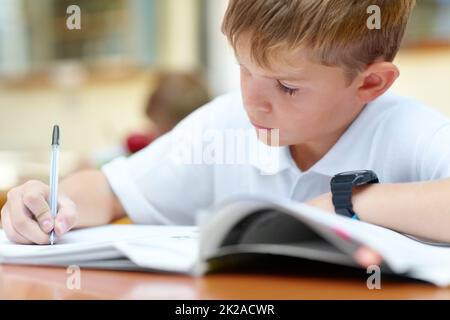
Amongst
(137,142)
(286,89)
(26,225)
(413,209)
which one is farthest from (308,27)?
(137,142)

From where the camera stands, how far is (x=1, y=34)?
3.29 meters

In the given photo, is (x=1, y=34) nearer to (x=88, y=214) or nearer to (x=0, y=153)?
Answer: (x=0, y=153)

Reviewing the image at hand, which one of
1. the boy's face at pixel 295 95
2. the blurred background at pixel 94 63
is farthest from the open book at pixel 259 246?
the blurred background at pixel 94 63

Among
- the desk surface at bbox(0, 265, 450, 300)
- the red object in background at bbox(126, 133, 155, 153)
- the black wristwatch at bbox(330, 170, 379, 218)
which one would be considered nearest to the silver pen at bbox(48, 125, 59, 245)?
the desk surface at bbox(0, 265, 450, 300)

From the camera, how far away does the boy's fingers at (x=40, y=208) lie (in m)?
0.58

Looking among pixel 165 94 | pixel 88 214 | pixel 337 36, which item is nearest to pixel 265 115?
pixel 337 36

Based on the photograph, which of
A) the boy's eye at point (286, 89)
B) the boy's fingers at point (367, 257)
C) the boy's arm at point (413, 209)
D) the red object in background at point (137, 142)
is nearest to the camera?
the boy's fingers at point (367, 257)

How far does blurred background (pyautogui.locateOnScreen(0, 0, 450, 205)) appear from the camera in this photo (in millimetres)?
3111

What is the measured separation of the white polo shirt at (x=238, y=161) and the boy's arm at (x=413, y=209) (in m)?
0.13

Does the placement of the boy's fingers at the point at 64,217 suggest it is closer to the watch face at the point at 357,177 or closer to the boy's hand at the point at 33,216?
the boy's hand at the point at 33,216

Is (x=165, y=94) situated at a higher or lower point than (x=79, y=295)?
higher

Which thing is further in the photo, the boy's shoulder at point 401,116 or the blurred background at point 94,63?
the blurred background at point 94,63

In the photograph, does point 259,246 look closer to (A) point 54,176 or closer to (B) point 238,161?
(A) point 54,176

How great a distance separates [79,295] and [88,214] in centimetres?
31
